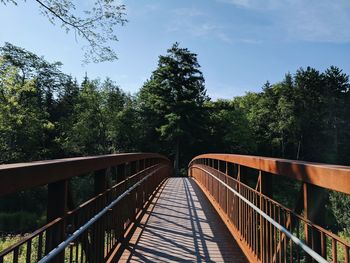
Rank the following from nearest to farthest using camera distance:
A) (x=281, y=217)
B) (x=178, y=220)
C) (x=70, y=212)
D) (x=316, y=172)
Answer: (x=316, y=172)
(x=70, y=212)
(x=281, y=217)
(x=178, y=220)

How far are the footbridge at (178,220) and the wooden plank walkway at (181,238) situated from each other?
14 millimetres

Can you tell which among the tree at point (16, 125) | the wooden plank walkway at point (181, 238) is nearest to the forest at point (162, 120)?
the tree at point (16, 125)

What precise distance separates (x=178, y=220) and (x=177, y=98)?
131ft

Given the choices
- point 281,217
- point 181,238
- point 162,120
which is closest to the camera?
point 281,217

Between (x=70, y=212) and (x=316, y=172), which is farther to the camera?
(x=70, y=212)

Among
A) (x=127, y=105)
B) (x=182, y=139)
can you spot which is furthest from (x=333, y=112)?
(x=127, y=105)

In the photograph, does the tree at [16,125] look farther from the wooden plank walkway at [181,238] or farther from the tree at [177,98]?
the wooden plank walkway at [181,238]

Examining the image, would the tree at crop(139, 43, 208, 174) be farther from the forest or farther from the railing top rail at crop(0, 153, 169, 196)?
the railing top rail at crop(0, 153, 169, 196)

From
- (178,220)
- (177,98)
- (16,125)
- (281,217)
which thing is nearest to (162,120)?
(177,98)

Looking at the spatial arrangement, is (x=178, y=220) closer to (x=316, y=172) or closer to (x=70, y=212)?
(x=70, y=212)

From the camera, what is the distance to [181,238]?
18.5 feet

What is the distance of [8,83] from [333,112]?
5094 centimetres

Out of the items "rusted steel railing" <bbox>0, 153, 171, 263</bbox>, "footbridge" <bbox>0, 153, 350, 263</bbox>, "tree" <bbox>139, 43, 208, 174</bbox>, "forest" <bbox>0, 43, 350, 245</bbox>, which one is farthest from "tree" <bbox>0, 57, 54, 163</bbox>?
"rusted steel railing" <bbox>0, 153, 171, 263</bbox>

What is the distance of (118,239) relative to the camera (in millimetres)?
4742
